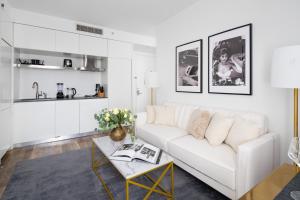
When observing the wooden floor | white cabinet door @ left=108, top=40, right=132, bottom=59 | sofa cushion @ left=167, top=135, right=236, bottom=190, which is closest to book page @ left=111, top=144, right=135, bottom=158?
sofa cushion @ left=167, top=135, right=236, bottom=190

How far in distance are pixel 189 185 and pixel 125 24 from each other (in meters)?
3.62

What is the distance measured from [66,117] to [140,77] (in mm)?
2642

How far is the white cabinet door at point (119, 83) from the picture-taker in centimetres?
420

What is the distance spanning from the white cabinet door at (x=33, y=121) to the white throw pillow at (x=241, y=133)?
11.0 ft

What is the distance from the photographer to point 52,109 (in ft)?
11.3

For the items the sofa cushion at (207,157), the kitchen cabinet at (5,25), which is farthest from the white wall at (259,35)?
the kitchen cabinet at (5,25)

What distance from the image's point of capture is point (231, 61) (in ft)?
7.78

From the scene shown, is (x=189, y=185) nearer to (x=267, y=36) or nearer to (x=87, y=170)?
(x=87, y=170)

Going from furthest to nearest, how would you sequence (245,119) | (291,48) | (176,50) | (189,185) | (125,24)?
(125,24) → (176,50) → (245,119) → (189,185) → (291,48)

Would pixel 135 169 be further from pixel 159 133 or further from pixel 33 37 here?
pixel 33 37

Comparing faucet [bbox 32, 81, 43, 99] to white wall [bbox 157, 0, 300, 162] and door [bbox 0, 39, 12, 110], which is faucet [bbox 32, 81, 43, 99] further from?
white wall [bbox 157, 0, 300, 162]

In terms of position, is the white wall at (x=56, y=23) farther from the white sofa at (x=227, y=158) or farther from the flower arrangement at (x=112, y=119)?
the white sofa at (x=227, y=158)

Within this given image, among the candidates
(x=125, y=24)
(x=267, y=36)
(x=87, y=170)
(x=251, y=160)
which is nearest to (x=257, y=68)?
(x=267, y=36)

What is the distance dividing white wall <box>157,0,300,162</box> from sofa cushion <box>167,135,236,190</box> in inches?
27.8
